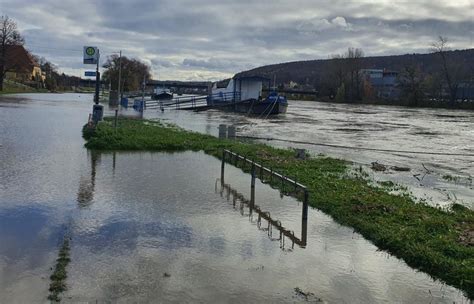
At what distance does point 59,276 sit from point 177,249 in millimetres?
1876

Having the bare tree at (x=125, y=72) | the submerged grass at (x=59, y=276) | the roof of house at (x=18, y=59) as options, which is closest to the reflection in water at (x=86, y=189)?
the submerged grass at (x=59, y=276)

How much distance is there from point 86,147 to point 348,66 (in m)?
127

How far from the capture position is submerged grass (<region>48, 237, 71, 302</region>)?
5.79m

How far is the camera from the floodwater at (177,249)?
621cm

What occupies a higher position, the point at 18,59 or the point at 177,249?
the point at 18,59

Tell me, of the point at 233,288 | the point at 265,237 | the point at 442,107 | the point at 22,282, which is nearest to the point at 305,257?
the point at 265,237

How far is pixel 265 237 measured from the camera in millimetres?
8531

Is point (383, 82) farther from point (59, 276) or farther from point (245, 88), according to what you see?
point (59, 276)

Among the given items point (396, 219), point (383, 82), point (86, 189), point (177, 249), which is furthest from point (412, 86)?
point (177, 249)

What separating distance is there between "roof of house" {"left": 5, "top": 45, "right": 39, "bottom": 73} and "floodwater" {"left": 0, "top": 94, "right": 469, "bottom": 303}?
77.7 m

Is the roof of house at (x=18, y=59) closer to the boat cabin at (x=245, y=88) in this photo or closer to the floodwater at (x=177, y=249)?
the boat cabin at (x=245, y=88)

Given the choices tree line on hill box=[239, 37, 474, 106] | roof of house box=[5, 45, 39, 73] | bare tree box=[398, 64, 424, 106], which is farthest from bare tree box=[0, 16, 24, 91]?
bare tree box=[398, 64, 424, 106]

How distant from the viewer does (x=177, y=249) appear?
7.65 m

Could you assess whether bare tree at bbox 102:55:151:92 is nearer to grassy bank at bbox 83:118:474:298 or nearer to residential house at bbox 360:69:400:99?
residential house at bbox 360:69:400:99
